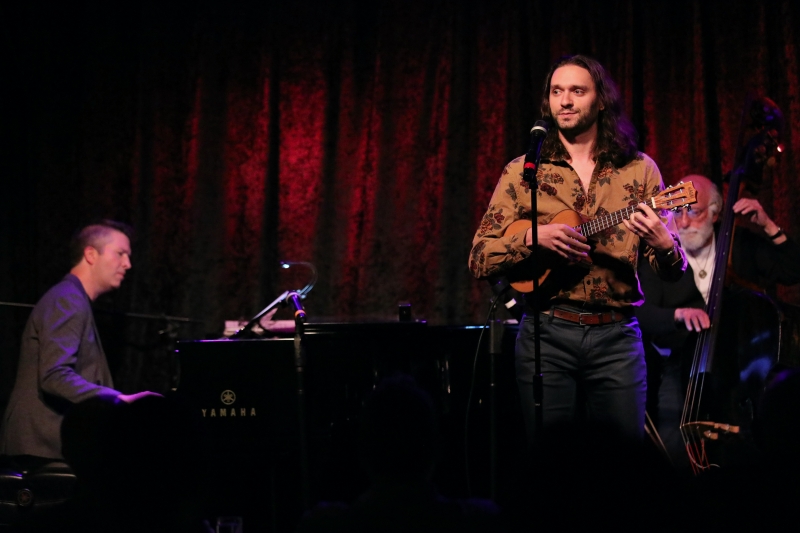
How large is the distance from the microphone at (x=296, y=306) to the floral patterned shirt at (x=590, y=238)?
931 mm

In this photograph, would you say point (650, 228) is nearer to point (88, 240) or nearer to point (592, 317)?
point (592, 317)

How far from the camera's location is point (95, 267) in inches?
178

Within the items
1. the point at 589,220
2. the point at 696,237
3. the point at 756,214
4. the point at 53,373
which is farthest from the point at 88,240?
the point at 756,214

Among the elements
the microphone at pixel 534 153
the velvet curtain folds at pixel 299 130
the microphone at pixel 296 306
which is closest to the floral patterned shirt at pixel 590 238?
the microphone at pixel 534 153

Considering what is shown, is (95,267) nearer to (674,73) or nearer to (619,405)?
(619,405)

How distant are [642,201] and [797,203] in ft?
7.17

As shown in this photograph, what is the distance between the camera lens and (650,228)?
2.88 metres

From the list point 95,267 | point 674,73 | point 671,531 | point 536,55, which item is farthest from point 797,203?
point 95,267

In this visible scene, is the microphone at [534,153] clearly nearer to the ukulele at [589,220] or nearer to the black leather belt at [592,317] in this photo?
the ukulele at [589,220]

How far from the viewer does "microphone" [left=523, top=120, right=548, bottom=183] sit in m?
2.90

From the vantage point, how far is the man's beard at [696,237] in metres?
4.56

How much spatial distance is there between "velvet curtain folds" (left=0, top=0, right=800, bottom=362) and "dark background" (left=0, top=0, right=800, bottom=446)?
0.04ft

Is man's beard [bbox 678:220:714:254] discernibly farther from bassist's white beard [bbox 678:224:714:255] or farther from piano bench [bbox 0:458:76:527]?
piano bench [bbox 0:458:76:527]

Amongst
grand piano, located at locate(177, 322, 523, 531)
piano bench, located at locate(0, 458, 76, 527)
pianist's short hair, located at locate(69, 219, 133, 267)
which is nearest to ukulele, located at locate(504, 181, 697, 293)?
grand piano, located at locate(177, 322, 523, 531)
